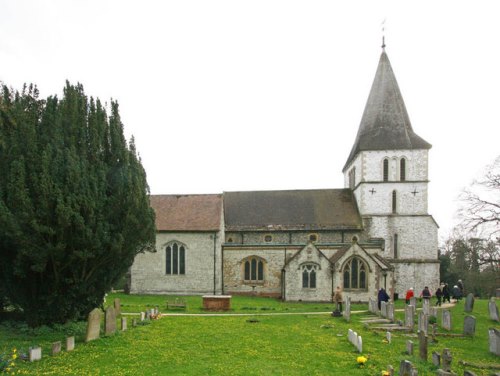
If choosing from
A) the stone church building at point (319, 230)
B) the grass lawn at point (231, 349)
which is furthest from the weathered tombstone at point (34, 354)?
the stone church building at point (319, 230)

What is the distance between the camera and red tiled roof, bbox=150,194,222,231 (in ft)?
101

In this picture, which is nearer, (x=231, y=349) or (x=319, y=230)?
(x=231, y=349)

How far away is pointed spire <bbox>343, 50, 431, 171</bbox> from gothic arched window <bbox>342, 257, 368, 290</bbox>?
9283mm

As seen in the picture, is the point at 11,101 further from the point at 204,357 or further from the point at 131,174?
the point at 204,357

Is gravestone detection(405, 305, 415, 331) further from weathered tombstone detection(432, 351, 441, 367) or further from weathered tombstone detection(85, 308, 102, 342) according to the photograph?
weathered tombstone detection(85, 308, 102, 342)

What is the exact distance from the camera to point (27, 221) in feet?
42.9

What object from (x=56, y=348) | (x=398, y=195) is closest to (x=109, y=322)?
(x=56, y=348)

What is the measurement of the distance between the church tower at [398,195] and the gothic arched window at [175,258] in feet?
46.9

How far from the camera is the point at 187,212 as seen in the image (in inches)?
1262

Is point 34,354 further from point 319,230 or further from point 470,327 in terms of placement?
point 319,230

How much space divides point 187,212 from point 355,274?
13.5m

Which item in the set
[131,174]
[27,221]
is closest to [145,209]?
[131,174]

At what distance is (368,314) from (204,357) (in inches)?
479

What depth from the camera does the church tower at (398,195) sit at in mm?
30531
